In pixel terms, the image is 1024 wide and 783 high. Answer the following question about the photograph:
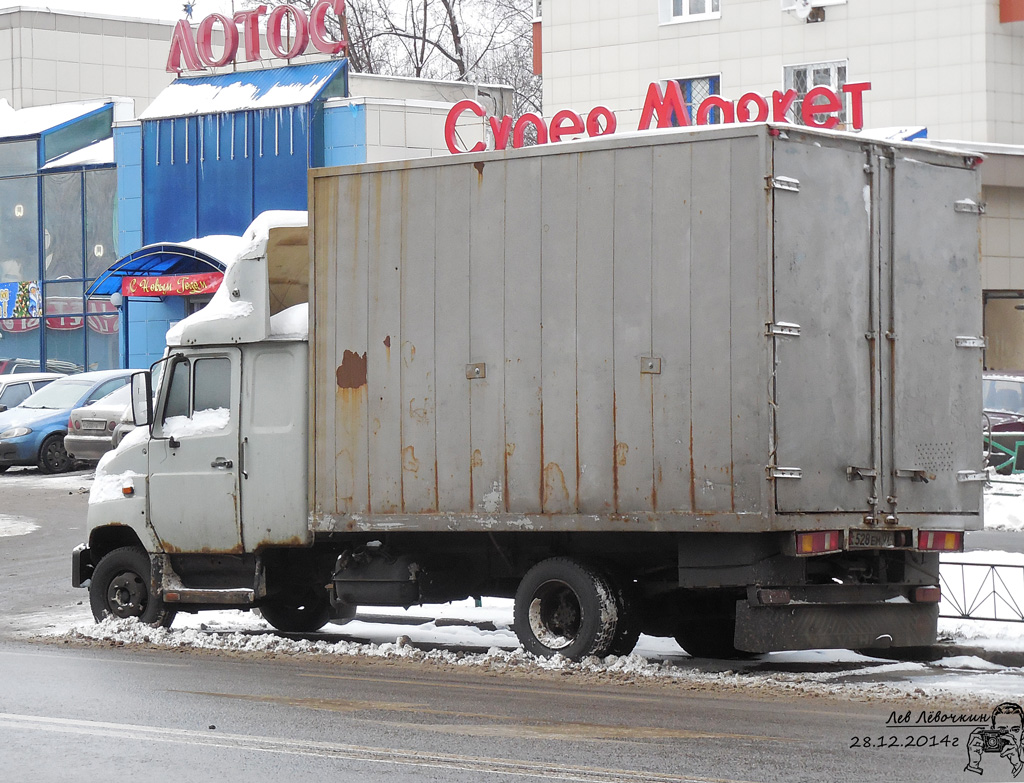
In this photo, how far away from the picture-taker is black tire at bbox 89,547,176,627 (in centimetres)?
1176

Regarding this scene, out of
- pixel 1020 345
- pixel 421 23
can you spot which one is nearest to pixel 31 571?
pixel 1020 345

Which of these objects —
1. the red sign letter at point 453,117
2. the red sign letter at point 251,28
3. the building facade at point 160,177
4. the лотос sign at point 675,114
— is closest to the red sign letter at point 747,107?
the лотос sign at point 675,114

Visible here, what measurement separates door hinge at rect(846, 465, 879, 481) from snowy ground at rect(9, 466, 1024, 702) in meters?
1.24

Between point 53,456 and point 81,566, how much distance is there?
14863 millimetres

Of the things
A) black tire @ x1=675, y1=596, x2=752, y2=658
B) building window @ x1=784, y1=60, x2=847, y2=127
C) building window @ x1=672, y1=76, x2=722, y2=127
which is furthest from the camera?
building window @ x1=672, y1=76, x2=722, y2=127

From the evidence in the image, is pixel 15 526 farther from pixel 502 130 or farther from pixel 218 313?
pixel 502 130

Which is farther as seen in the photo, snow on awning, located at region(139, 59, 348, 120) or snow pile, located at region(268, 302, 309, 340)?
snow on awning, located at region(139, 59, 348, 120)

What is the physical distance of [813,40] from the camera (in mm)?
34250

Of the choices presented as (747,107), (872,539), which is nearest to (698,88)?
(747,107)

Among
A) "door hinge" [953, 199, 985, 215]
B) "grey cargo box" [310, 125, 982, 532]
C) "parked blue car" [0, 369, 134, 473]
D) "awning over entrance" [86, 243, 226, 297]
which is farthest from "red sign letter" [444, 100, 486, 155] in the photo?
"door hinge" [953, 199, 985, 215]

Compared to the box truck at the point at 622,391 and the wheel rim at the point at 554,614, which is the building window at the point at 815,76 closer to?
the box truck at the point at 622,391

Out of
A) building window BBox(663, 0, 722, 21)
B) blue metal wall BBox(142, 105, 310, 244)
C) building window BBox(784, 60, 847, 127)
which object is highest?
building window BBox(663, 0, 722, 21)

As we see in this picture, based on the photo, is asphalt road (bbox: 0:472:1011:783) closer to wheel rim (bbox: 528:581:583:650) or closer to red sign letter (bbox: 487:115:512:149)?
wheel rim (bbox: 528:581:583:650)

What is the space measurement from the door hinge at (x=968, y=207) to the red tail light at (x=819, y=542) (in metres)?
2.36
